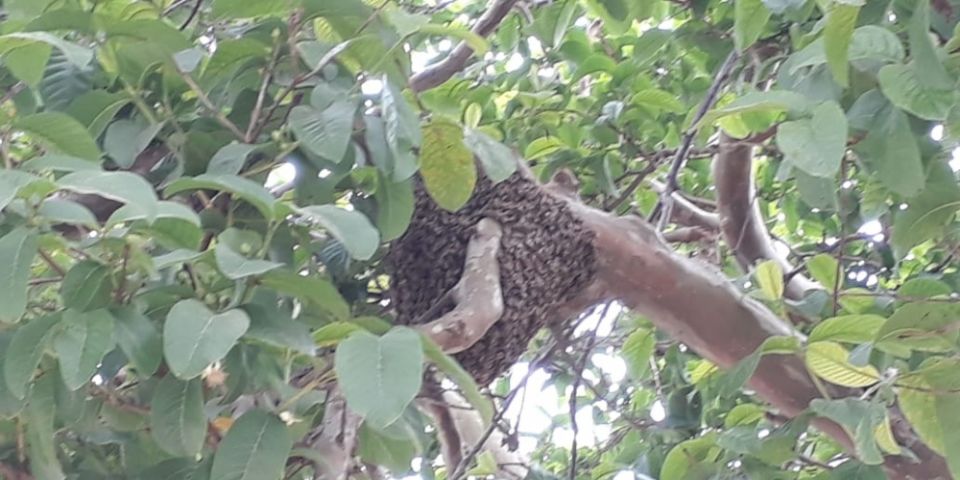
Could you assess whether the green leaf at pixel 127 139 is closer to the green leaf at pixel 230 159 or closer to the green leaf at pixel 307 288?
the green leaf at pixel 230 159

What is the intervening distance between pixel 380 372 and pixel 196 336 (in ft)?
0.43

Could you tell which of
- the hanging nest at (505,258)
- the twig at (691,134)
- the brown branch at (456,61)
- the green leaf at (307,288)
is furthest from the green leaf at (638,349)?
the green leaf at (307,288)

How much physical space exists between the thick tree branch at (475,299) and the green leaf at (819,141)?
1.16 feet

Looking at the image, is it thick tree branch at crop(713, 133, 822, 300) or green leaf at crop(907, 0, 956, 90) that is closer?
green leaf at crop(907, 0, 956, 90)

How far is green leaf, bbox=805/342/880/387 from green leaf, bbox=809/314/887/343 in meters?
0.02

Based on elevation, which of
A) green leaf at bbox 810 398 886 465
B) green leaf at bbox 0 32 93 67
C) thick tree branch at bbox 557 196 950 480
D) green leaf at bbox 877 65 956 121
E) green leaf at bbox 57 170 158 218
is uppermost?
green leaf at bbox 0 32 93 67

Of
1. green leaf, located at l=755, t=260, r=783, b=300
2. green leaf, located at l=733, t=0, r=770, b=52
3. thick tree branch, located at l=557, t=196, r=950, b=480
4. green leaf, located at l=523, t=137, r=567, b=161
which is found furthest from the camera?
green leaf, located at l=523, t=137, r=567, b=161

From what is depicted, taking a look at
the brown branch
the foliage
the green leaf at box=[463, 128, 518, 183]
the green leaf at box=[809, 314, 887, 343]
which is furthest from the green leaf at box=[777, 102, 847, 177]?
the brown branch

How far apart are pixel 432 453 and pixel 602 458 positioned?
12.4 inches

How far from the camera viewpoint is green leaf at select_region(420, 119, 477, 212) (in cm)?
117

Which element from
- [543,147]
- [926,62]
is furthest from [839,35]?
[543,147]

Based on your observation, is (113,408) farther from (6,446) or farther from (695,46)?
(695,46)

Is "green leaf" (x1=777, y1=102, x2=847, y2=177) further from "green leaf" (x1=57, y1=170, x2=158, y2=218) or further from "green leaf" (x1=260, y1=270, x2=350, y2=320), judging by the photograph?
"green leaf" (x1=57, y1=170, x2=158, y2=218)

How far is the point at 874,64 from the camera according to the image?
1122 mm
